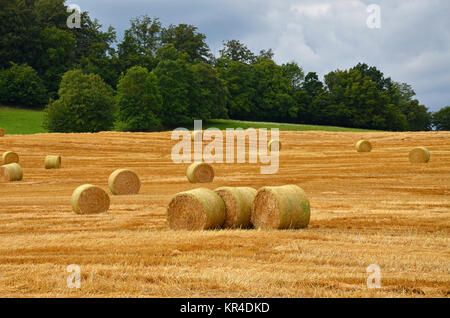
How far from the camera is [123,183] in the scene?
21703 mm

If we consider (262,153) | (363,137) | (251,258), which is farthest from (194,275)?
(363,137)

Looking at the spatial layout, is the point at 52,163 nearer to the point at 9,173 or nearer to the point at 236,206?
the point at 9,173

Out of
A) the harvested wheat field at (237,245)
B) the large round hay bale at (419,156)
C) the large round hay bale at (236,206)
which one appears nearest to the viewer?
the harvested wheat field at (237,245)

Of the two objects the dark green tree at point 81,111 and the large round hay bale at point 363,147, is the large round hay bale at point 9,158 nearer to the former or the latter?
the large round hay bale at point 363,147

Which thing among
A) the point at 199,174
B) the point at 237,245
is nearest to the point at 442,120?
the point at 199,174

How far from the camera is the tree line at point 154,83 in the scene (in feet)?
247

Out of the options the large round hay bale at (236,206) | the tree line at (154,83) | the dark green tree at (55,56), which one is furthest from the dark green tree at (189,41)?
the large round hay bale at (236,206)

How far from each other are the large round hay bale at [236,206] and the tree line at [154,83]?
58076 millimetres

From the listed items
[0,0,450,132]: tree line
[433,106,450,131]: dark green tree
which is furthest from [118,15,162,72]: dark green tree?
[433,106,450,131]: dark green tree

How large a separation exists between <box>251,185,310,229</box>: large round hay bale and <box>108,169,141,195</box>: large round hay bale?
10375 millimetres

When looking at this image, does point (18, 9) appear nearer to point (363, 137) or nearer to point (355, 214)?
point (363, 137)

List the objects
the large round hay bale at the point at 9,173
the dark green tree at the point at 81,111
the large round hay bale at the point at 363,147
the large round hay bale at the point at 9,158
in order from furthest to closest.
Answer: the dark green tree at the point at 81,111 < the large round hay bale at the point at 363,147 < the large round hay bale at the point at 9,158 < the large round hay bale at the point at 9,173

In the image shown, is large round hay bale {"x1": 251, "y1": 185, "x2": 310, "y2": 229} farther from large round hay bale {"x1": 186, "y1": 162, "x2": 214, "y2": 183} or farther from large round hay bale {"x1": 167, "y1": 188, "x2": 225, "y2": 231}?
large round hay bale {"x1": 186, "y1": 162, "x2": 214, "y2": 183}

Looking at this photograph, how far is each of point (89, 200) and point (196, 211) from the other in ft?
17.2
